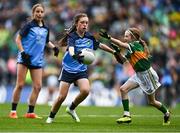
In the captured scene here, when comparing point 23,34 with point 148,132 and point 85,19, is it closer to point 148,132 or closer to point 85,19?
point 85,19

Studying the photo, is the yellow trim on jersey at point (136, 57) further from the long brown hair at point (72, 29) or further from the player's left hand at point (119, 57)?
the long brown hair at point (72, 29)

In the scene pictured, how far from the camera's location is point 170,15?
32.6m

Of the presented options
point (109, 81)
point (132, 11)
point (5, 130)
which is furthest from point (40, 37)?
point (132, 11)

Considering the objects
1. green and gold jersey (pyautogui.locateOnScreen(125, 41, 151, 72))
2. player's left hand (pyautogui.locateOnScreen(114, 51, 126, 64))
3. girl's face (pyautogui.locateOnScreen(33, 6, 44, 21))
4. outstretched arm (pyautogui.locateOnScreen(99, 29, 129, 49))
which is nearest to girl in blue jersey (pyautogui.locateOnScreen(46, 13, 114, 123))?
outstretched arm (pyautogui.locateOnScreen(99, 29, 129, 49))

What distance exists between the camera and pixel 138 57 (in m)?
15.8

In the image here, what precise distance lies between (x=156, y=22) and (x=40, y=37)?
1541cm

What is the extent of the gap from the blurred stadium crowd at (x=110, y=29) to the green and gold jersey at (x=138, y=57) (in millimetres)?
10819

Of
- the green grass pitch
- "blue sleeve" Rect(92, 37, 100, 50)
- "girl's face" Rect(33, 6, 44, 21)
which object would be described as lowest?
the green grass pitch

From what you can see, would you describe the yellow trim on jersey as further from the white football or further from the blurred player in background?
the white football

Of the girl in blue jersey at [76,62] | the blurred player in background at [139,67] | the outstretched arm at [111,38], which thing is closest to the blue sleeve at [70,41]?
the girl in blue jersey at [76,62]

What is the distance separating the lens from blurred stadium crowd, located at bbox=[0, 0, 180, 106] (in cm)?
2756

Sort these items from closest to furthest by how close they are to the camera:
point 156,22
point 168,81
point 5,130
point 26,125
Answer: point 5,130
point 26,125
point 168,81
point 156,22

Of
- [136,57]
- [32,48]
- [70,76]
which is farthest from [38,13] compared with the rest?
[136,57]

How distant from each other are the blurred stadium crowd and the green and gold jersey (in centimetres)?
1082
